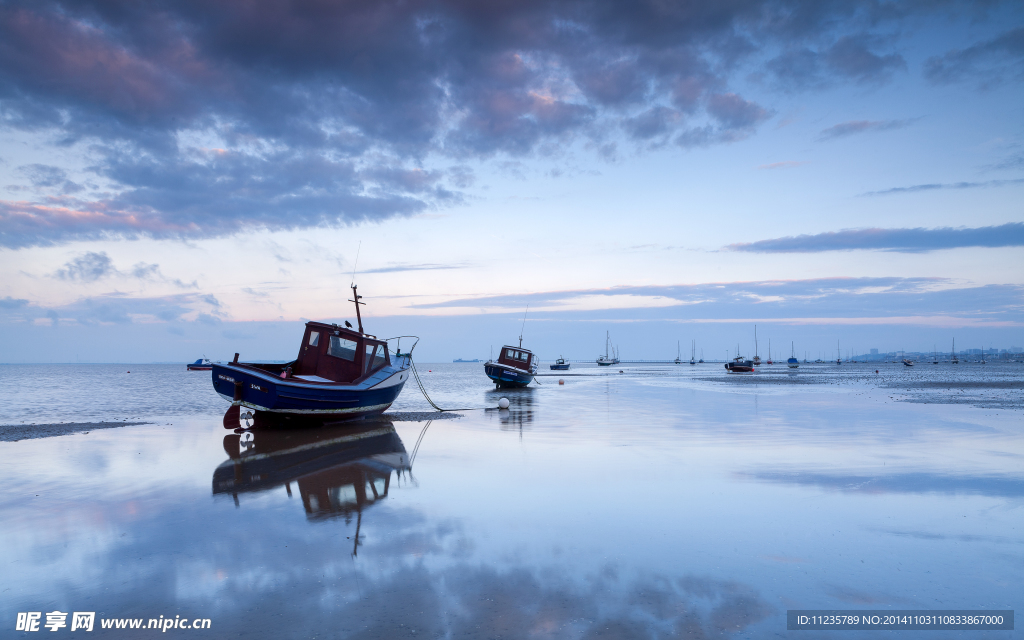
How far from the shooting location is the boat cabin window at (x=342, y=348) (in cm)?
2142

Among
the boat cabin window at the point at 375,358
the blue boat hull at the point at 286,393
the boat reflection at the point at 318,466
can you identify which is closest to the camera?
the boat reflection at the point at 318,466

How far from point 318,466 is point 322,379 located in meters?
8.92

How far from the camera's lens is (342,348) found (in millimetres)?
21562

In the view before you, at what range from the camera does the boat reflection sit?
31.1ft

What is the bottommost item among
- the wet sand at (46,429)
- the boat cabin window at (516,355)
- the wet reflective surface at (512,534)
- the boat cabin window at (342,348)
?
the wet sand at (46,429)

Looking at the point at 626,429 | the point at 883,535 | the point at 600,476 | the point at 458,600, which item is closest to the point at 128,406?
the point at 626,429

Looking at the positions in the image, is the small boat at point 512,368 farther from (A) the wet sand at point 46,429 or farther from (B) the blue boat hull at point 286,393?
(A) the wet sand at point 46,429

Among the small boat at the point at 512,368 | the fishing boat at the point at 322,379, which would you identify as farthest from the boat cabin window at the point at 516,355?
the fishing boat at the point at 322,379

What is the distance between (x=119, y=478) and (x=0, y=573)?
551 cm

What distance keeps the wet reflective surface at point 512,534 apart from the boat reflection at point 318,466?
0.09 metres

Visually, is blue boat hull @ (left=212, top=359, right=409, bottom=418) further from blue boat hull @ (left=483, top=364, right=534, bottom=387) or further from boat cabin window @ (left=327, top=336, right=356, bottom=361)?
blue boat hull @ (left=483, top=364, right=534, bottom=387)

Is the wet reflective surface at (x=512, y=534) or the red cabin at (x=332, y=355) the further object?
the red cabin at (x=332, y=355)

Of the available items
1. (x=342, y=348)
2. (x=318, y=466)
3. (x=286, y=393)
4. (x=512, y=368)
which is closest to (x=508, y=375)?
(x=512, y=368)

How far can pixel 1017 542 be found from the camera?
277 inches
